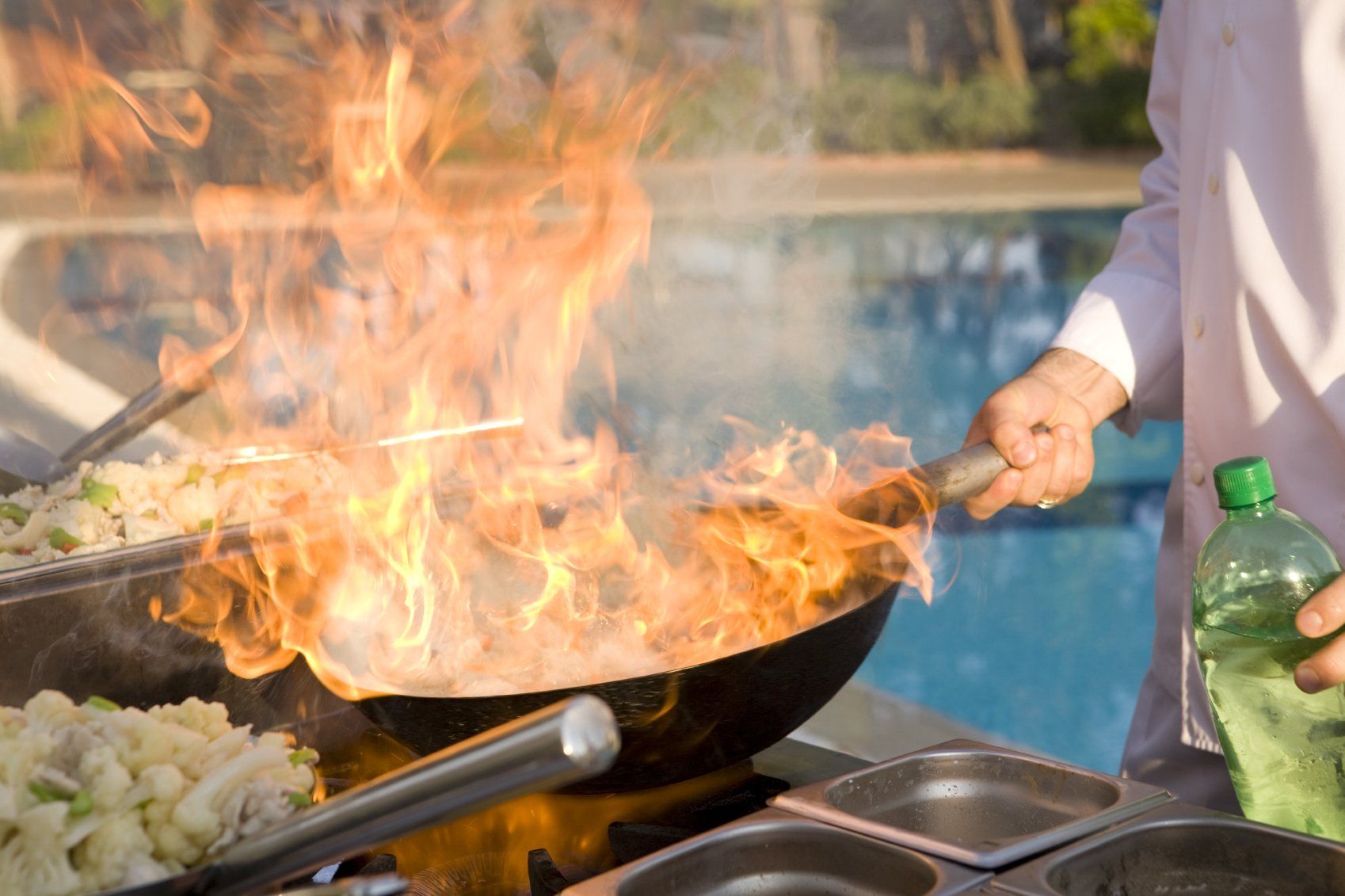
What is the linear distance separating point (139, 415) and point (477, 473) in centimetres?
71

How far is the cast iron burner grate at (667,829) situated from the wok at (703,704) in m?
0.03

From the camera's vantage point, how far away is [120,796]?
71cm

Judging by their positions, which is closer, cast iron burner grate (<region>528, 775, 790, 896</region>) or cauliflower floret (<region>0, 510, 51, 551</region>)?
cast iron burner grate (<region>528, 775, 790, 896</region>)

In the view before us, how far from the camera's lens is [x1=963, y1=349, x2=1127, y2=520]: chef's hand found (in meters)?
1.31

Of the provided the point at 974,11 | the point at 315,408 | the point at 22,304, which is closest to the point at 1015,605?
the point at 315,408

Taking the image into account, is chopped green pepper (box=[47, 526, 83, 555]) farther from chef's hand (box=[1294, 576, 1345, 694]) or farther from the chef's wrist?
chef's hand (box=[1294, 576, 1345, 694])

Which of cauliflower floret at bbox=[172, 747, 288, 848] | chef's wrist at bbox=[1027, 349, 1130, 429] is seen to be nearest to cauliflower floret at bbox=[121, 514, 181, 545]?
cauliflower floret at bbox=[172, 747, 288, 848]

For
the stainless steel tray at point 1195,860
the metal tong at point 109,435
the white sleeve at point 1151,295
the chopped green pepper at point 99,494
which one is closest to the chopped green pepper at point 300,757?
the stainless steel tray at point 1195,860

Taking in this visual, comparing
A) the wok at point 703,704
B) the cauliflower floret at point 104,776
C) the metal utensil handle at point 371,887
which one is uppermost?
the cauliflower floret at point 104,776

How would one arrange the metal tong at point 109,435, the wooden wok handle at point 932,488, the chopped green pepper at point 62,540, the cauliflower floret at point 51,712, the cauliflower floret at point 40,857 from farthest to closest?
the metal tong at point 109,435
the chopped green pepper at point 62,540
the wooden wok handle at point 932,488
the cauliflower floret at point 51,712
the cauliflower floret at point 40,857

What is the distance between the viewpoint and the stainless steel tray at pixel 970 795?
889mm

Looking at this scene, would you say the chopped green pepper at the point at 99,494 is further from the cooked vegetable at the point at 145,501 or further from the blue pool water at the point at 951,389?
the blue pool water at the point at 951,389

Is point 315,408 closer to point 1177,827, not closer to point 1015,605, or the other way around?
point 1177,827

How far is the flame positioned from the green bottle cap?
26 cm
